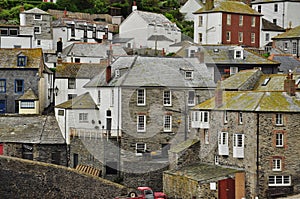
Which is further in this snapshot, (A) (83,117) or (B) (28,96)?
(B) (28,96)

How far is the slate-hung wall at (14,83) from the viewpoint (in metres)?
53.8

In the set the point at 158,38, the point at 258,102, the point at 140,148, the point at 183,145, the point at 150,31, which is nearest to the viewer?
the point at 258,102

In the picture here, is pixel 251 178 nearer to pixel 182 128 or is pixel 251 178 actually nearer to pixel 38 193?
pixel 182 128

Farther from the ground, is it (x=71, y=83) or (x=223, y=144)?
(x=71, y=83)

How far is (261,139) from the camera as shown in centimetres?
4138

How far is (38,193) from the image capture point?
150 ft

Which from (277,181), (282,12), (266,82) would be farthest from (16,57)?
(282,12)

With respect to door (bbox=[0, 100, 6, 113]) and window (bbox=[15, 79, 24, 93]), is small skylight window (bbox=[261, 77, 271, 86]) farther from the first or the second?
door (bbox=[0, 100, 6, 113])

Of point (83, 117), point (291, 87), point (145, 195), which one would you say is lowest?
point (145, 195)

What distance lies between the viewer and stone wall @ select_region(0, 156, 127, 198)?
149 ft

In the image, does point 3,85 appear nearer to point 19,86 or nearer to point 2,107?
point 19,86

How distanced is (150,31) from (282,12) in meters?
14.8

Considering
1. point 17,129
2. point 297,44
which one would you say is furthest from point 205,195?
point 297,44

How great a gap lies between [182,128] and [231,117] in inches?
222
